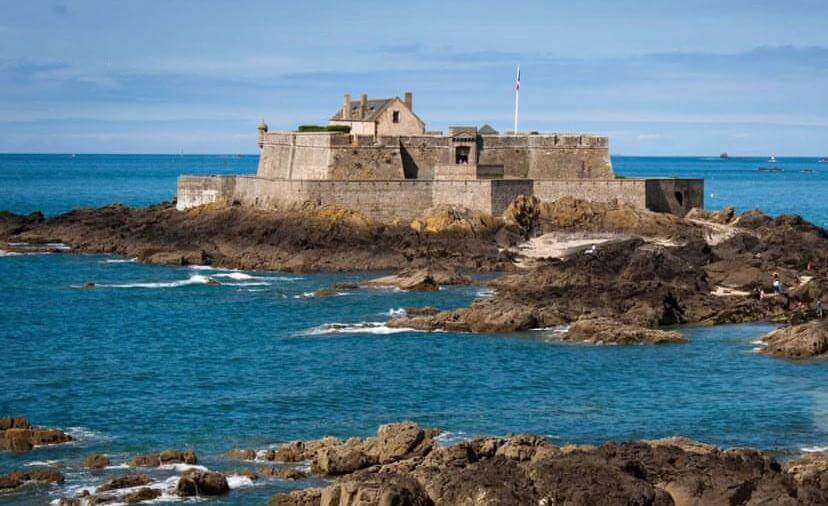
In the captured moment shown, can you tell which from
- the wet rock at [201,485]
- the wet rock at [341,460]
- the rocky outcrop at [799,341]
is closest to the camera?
the wet rock at [201,485]

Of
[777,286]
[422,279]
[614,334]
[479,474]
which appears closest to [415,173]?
[422,279]

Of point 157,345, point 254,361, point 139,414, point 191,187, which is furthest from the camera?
point 191,187

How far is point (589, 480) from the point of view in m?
21.0

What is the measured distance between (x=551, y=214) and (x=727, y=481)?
43.2 meters

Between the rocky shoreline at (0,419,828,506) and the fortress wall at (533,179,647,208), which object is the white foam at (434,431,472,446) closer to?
the rocky shoreline at (0,419,828,506)

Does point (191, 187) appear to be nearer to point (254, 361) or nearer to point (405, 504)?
point (254, 361)

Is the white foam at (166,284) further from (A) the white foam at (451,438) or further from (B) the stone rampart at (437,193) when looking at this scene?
(A) the white foam at (451,438)

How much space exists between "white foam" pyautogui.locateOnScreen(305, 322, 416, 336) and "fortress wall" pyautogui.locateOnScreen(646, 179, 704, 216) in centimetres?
2663

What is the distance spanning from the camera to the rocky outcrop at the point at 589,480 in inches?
813

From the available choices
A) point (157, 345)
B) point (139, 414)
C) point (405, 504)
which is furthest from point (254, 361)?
point (405, 504)

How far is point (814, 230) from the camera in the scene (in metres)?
61.0

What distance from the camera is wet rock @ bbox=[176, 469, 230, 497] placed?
24000 mm

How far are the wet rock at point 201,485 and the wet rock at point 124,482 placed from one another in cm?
71

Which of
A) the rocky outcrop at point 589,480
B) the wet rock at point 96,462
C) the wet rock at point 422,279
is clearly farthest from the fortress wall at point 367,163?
the rocky outcrop at point 589,480
